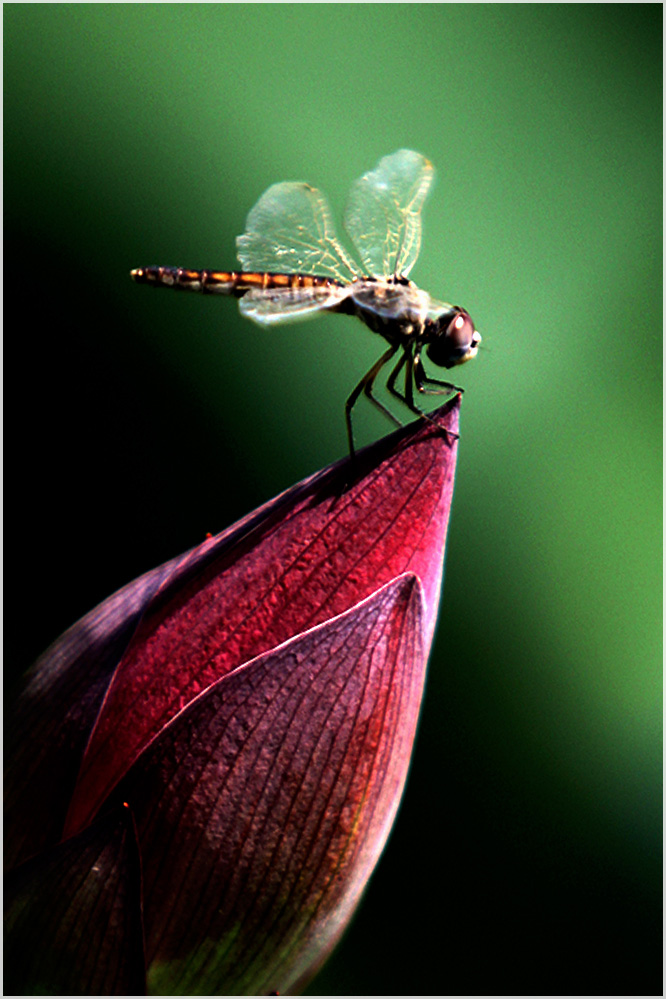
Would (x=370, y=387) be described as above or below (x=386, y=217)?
below

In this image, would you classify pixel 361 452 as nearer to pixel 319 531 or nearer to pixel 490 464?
pixel 319 531

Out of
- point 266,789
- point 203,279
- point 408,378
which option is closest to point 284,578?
point 266,789

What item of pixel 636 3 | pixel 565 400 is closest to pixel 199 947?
pixel 565 400

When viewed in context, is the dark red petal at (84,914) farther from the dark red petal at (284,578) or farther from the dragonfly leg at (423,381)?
the dragonfly leg at (423,381)

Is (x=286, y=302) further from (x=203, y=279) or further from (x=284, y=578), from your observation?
(x=284, y=578)

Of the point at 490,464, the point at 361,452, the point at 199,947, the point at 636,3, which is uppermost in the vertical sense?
the point at 636,3

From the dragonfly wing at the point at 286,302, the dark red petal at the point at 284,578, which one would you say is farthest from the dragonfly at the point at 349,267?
the dark red petal at the point at 284,578
